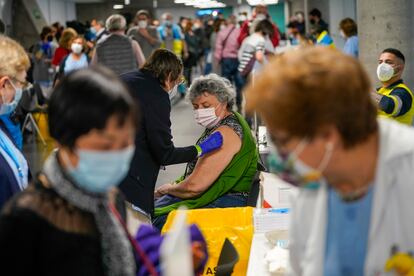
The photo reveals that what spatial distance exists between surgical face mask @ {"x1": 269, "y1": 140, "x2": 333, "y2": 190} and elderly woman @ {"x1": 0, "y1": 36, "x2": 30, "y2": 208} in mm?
1259

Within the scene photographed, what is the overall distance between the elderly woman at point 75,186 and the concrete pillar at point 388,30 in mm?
5499

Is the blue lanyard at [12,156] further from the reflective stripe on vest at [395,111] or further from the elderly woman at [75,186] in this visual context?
the reflective stripe on vest at [395,111]

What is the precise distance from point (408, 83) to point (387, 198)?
5396 mm

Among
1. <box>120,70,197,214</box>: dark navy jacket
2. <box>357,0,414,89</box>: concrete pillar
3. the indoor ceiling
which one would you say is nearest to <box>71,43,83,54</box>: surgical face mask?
<box>357,0,414,89</box>: concrete pillar

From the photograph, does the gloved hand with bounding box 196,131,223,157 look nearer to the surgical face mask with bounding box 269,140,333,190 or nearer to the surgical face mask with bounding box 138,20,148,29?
the surgical face mask with bounding box 269,140,333,190

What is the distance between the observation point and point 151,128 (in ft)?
13.6

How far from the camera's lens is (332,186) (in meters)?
1.81

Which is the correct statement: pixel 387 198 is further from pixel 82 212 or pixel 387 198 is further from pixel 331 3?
pixel 331 3

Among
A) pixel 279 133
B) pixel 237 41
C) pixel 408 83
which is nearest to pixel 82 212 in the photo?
pixel 279 133

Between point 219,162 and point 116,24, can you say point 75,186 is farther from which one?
point 116,24

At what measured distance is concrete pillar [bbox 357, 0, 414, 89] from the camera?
22.6 ft

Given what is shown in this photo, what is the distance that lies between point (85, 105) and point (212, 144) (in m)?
2.94

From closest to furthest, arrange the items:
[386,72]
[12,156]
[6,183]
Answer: [6,183] < [12,156] < [386,72]

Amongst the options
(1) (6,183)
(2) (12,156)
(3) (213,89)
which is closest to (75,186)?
(1) (6,183)
